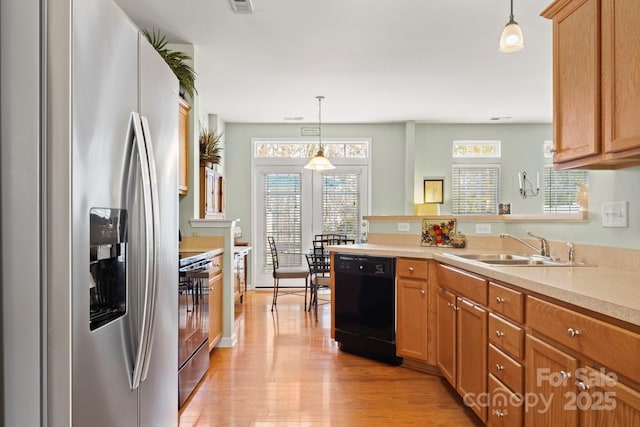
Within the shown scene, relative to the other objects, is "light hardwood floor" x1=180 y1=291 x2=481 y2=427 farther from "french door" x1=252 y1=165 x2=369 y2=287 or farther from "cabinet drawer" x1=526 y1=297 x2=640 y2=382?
"french door" x1=252 y1=165 x2=369 y2=287

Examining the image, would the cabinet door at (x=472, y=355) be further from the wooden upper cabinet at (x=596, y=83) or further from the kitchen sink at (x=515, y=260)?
the wooden upper cabinet at (x=596, y=83)

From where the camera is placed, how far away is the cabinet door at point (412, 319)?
2.95 metres

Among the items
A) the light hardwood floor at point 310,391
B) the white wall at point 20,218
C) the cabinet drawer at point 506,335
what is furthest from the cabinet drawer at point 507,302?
the white wall at point 20,218

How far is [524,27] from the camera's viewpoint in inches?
131

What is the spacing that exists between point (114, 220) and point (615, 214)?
2.15 meters

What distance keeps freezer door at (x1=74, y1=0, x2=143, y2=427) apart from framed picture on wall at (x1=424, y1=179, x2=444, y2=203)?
5.81 metres

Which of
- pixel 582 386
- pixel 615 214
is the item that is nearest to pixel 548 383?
pixel 582 386

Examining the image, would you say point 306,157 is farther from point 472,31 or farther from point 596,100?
point 596,100

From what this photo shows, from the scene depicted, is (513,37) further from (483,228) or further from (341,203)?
(341,203)

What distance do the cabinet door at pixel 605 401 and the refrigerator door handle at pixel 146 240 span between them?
137cm

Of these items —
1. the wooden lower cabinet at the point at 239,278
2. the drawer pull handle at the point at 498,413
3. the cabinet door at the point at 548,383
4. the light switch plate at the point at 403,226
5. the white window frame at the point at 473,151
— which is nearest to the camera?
the cabinet door at the point at 548,383

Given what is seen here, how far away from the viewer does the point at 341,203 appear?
261 inches

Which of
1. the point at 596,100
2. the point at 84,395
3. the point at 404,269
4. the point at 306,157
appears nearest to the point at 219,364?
the point at 404,269

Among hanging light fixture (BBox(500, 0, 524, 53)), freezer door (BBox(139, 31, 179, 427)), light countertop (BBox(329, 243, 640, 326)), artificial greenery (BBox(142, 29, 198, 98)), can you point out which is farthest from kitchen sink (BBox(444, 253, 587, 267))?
artificial greenery (BBox(142, 29, 198, 98))
